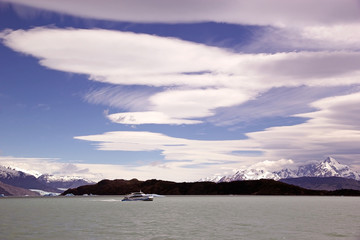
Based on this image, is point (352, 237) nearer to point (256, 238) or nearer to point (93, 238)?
point (256, 238)

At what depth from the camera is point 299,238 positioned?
63969 millimetres

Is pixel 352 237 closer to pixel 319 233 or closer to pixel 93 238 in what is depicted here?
pixel 319 233

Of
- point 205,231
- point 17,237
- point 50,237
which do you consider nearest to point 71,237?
point 50,237

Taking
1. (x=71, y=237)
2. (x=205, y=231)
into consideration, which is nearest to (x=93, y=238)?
(x=71, y=237)

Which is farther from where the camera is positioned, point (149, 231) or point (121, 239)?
point (149, 231)

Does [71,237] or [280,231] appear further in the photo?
[280,231]

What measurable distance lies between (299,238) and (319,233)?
904 centimetres

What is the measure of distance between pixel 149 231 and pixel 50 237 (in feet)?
57.5

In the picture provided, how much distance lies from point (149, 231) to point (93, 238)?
12955mm

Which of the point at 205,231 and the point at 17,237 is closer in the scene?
the point at 17,237

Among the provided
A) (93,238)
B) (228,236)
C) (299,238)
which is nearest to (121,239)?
(93,238)

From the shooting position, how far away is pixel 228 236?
218ft

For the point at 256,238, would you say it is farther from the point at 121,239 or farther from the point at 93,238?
the point at 93,238

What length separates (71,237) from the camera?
65.6 metres
